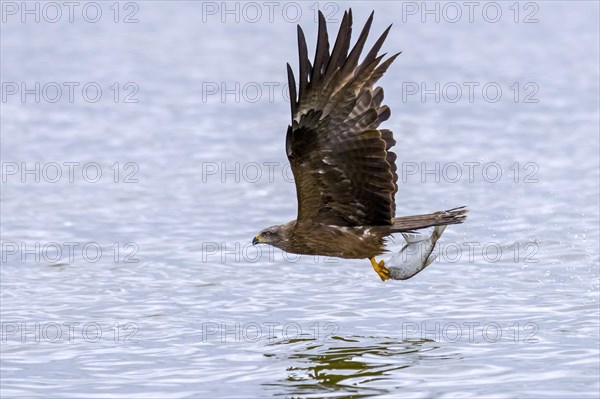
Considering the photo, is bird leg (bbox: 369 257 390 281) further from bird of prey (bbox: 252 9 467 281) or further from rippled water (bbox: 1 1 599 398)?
rippled water (bbox: 1 1 599 398)

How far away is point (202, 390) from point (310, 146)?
2144 millimetres

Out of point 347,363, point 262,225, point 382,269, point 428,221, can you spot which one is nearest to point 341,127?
point 428,221

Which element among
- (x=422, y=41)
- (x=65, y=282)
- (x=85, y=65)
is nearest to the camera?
(x=65, y=282)

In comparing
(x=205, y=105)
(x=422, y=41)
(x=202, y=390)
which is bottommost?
(x=202, y=390)

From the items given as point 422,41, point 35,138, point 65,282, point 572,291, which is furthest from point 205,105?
point 572,291

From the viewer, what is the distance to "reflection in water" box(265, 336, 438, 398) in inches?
414

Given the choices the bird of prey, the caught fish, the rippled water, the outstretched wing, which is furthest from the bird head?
the caught fish

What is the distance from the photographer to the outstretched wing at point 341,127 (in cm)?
1088

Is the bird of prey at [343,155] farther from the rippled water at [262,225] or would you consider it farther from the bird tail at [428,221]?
the rippled water at [262,225]

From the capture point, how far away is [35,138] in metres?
21.4

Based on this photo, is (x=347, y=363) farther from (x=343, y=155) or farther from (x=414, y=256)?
(x=343, y=155)

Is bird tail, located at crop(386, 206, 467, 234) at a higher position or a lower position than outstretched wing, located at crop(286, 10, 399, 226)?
lower

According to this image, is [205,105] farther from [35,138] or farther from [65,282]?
[65,282]

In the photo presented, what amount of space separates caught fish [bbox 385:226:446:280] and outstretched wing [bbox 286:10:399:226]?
490 millimetres
